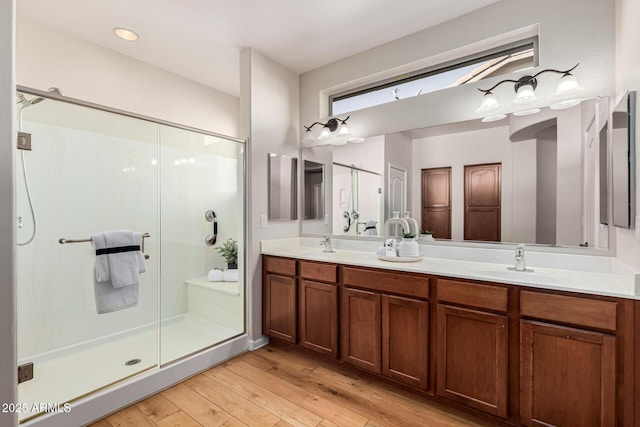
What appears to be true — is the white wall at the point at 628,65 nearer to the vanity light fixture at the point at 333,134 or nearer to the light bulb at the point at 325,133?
the vanity light fixture at the point at 333,134

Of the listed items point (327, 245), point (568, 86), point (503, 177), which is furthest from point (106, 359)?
point (568, 86)

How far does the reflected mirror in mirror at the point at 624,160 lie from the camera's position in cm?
147

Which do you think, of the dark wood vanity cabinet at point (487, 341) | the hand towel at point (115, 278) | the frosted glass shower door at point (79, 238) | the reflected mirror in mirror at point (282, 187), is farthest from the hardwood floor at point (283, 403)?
the reflected mirror in mirror at point (282, 187)

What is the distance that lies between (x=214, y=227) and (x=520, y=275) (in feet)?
8.75

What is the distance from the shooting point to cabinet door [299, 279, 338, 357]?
91.6 inches

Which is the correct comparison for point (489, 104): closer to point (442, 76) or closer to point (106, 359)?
point (442, 76)

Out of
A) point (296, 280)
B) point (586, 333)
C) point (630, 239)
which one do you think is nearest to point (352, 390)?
point (296, 280)

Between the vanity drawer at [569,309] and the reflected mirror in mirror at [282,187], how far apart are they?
2.12m

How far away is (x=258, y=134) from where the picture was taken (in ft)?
9.23

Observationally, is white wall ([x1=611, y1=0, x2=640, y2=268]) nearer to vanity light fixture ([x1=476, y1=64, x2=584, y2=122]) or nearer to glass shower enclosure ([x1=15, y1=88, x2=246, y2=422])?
vanity light fixture ([x1=476, y1=64, x2=584, y2=122])


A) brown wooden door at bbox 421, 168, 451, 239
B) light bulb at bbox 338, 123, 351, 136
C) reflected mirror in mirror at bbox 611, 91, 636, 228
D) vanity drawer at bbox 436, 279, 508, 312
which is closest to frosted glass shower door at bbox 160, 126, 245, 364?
light bulb at bbox 338, 123, 351, 136

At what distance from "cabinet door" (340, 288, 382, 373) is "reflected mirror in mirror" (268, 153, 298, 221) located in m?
1.12

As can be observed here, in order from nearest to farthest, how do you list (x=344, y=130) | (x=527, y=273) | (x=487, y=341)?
(x=487, y=341)
(x=527, y=273)
(x=344, y=130)

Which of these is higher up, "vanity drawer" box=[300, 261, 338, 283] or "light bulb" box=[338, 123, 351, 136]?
"light bulb" box=[338, 123, 351, 136]
